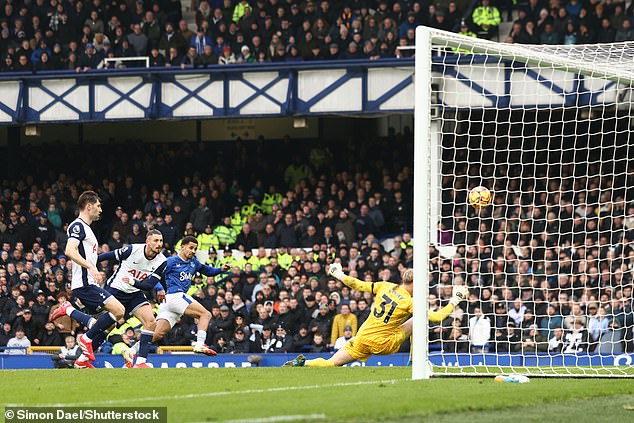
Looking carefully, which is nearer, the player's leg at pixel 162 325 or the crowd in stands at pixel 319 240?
the player's leg at pixel 162 325

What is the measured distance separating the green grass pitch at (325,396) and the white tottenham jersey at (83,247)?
1.20 meters

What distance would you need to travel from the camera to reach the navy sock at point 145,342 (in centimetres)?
1563

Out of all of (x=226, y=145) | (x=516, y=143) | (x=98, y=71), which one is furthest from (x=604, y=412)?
(x=226, y=145)

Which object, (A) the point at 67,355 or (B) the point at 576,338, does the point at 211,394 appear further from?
(A) the point at 67,355

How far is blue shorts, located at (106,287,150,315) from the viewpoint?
15.1 meters

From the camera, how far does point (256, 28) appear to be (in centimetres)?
2738

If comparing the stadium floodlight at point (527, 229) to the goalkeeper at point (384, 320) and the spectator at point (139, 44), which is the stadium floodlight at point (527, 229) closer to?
the goalkeeper at point (384, 320)

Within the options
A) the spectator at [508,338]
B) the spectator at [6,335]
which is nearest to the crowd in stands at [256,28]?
the spectator at [6,335]

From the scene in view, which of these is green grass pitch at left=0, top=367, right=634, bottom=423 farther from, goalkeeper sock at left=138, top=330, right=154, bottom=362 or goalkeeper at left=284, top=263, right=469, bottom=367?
goalkeeper sock at left=138, top=330, right=154, bottom=362

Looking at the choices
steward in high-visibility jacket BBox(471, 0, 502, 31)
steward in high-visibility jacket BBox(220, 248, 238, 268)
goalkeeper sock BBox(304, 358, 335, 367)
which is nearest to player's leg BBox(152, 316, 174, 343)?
goalkeeper sock BBox(304, 358, 335, 367)

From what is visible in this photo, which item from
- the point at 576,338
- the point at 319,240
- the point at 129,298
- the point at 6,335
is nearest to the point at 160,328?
the point at 129,298

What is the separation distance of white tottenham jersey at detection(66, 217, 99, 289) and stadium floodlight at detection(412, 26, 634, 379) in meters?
4.18

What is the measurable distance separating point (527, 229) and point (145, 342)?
909 centimetres

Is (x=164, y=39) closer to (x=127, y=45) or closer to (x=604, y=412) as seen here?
(x=127, y=45)
